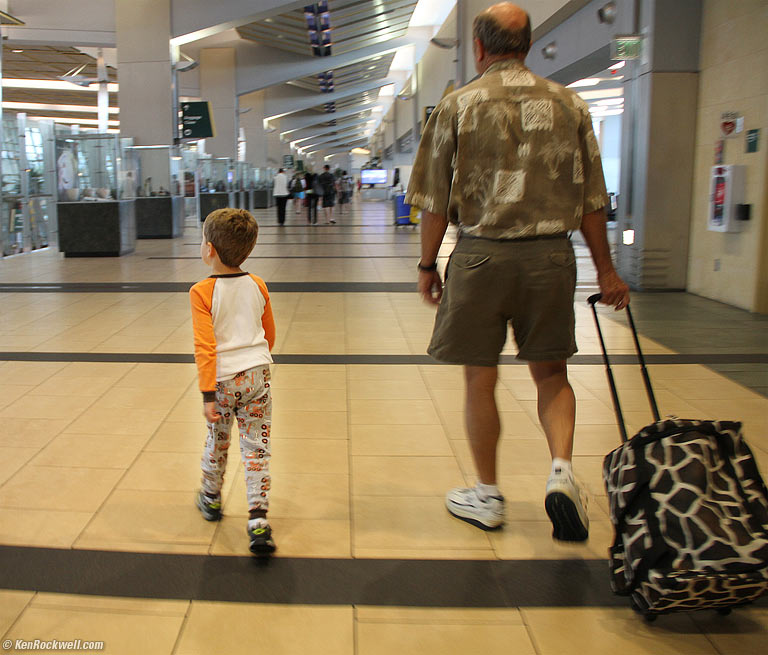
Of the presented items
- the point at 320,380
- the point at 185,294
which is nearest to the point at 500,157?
the point at 320,380

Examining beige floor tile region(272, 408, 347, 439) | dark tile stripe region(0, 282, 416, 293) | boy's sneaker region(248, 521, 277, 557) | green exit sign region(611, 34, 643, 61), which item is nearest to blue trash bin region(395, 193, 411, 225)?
dark tile stripe region(0, 282, 416, 293)

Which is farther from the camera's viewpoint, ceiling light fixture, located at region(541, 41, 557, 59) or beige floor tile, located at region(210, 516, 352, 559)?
ceiling light fixture, located at region(541, 41, 557, 59)

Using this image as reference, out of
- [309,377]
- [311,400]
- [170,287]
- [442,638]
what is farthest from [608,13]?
[442,638]

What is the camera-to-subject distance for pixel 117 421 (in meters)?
3.77

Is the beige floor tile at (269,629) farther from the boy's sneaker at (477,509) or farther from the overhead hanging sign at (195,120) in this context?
the overhead hanging sign at (195,120)

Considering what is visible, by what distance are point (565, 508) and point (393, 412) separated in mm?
1717

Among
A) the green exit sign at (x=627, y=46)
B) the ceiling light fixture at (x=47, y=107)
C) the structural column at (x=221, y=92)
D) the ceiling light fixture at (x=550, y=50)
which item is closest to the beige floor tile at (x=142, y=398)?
the green exit sign at (x=627, y=46)

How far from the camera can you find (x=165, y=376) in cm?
468

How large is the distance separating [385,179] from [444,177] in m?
48.4

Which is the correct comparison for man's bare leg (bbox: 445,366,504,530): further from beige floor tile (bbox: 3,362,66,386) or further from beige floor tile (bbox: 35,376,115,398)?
beige floor tile (bbox: 3,362,66,386)

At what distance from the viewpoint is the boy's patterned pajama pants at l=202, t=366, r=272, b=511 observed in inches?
94.8

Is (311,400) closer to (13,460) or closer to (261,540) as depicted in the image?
(13,460)

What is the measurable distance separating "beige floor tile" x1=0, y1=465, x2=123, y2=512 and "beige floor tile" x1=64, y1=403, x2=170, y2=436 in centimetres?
49

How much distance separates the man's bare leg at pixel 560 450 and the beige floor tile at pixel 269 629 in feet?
2.27
